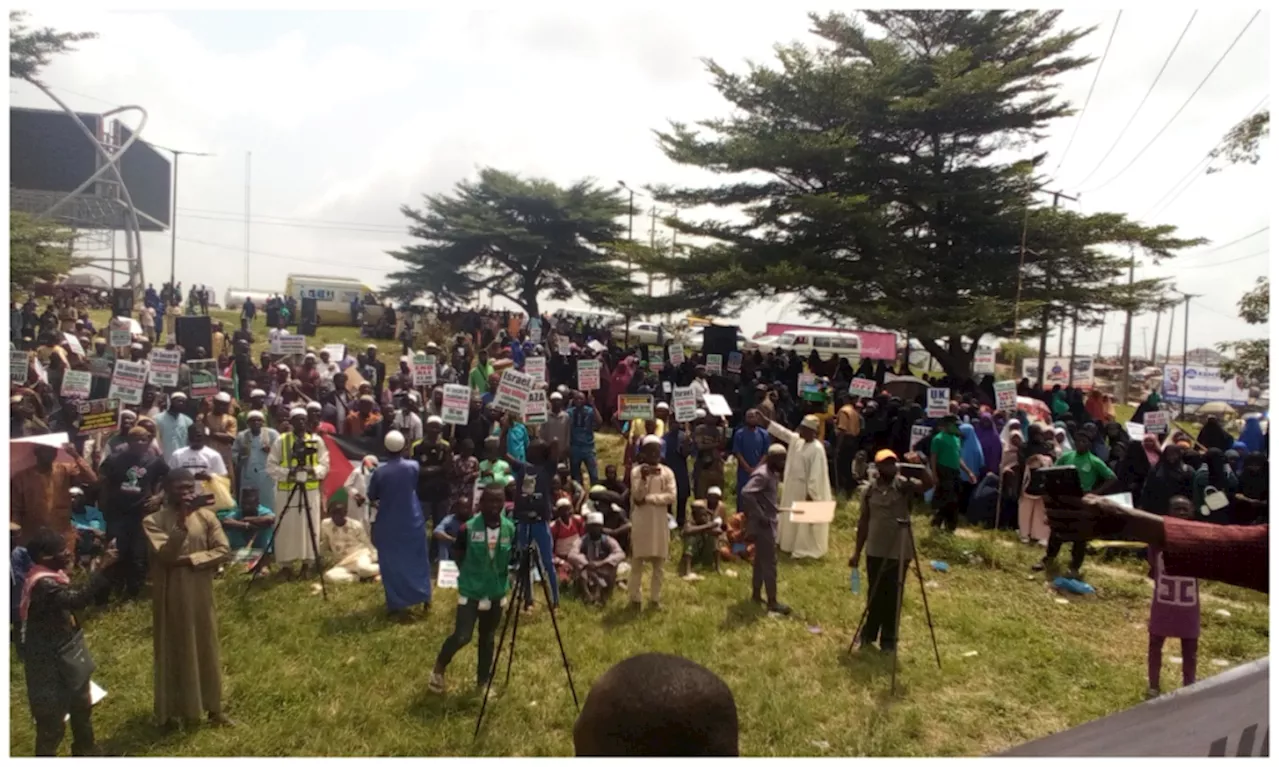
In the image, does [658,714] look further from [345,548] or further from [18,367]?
[18,367]

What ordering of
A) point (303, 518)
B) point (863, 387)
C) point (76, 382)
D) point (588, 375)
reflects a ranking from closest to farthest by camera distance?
1. point (303, 518)
2. point (76, 382)
3. point (588, 375)
4. point (863, 387)

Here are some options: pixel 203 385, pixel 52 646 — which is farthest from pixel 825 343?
pixel 52 646

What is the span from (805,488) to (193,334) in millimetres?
11554

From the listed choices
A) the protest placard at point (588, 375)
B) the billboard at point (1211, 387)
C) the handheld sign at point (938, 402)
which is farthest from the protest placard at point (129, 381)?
the billboard at point (1211, 387)

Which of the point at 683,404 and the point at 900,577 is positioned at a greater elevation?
the point at 683,404

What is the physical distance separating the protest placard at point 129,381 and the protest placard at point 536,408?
4.60m

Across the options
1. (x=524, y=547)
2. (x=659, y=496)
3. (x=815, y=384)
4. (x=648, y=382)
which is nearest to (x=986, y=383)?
(x=815, y=384)

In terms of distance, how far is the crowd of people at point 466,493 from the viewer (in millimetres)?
5066

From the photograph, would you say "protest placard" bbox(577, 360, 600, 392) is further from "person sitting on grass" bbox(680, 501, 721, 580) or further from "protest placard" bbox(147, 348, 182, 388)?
"protest placard" bbox(147, 348, 182, 388)

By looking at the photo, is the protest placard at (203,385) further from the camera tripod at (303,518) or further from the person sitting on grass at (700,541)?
the person sitting on grass at (700,541)

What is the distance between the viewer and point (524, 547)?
6.63 m

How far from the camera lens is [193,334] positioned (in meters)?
14.6

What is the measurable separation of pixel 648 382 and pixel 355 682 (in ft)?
31.2

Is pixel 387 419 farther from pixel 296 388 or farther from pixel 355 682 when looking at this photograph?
pixel 355 682
